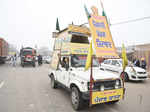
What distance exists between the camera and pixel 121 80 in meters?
3.77

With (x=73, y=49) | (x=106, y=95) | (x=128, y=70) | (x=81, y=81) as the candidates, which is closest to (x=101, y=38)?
(x=73, y=49)

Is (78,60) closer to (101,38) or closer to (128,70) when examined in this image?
(101,38)

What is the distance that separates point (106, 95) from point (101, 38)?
190cm

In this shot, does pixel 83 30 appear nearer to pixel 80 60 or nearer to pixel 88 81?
pixel 80 60

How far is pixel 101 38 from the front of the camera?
361 centimetres

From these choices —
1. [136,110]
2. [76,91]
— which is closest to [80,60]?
[76,91]

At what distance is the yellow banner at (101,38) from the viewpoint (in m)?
3.38

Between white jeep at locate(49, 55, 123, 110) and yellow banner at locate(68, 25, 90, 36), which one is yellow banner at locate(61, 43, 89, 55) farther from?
yellow banner at locate(68, 25, 90, 36)

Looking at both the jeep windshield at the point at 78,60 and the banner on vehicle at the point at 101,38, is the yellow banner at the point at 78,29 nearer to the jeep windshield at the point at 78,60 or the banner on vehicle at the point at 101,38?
the banner on vehicle at the point at 101,38

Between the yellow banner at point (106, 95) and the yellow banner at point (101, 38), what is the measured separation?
1155 millimetres

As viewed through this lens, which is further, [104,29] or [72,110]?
[104,29]

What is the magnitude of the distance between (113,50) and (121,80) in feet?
3.76

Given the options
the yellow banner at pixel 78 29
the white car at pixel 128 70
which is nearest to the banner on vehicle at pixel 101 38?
the yellow banner at pixel 78 29

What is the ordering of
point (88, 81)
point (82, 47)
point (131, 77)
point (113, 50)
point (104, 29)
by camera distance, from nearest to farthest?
point (88, 81), point (113, 50), point (104, 29), point (82, 47), point (131, 77)
